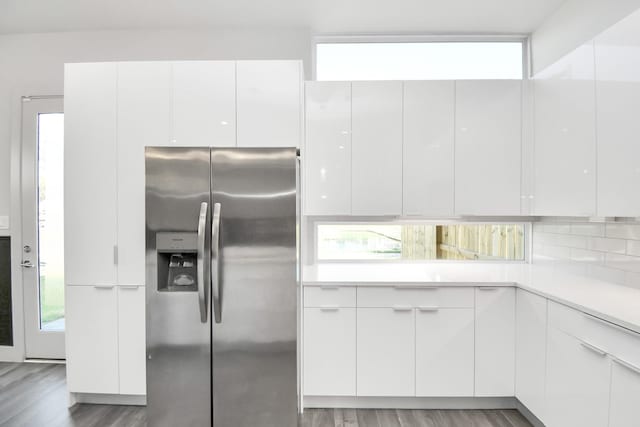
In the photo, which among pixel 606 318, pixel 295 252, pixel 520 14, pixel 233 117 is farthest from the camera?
pixel 520 14

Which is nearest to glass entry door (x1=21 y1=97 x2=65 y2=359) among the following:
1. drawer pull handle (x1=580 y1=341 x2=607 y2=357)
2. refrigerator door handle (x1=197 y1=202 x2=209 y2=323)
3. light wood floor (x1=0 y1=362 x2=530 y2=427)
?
light wood floor (x1=0 y1=362 x2=530 y2=427)

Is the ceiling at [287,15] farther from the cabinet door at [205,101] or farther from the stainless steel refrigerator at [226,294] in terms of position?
the stainless steel refrigerator at [226,294]

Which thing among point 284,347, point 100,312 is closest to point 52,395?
point 100,312

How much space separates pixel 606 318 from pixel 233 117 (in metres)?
2.38

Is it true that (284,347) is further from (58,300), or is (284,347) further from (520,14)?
(520,14)

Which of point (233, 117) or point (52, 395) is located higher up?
point (233, 117)

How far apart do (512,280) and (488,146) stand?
1.02m

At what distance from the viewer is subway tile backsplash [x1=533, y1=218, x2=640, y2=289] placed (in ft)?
7.70

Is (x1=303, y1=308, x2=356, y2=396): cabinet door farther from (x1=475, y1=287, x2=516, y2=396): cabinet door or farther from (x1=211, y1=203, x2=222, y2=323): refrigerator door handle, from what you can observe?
(x1=475, y1=287, x2=516, y2=396): cabinet door

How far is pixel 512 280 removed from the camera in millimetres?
2580

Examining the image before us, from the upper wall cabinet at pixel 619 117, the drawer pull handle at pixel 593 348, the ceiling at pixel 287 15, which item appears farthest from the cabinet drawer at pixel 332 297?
the ceiling at pixel 287 15

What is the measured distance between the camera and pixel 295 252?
2154mm

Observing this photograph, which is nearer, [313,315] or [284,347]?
[284,347]

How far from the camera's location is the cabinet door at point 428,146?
2926 millimetres
